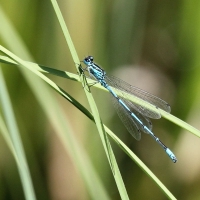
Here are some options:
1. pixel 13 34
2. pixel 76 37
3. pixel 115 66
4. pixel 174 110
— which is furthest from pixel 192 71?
pixel 13 34

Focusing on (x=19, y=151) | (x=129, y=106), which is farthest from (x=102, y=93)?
(x=19, y=151)

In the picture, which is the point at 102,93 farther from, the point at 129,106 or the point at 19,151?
the point at 19,151

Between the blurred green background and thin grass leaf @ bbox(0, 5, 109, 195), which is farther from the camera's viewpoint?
the blurred green background

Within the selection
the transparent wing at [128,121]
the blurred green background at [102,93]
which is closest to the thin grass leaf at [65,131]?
the transparent wing at [128,121]

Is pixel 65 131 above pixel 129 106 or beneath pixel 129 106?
beneath

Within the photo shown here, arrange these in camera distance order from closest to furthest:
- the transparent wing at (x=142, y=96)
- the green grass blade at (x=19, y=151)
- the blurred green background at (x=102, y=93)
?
the green grass blade at (x=19, y=151)
the transparent wing at (x=142, y=96)
the blurred green background at (x=102, y=93)

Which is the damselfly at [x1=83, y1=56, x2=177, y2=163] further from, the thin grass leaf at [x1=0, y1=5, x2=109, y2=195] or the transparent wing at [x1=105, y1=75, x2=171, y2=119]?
the thin grass leaf at [x1=0, y1=5, x2=109, y2=195]

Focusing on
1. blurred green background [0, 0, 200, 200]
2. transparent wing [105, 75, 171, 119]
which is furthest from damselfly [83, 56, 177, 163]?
blurred green background [0, 0, 200, 200]

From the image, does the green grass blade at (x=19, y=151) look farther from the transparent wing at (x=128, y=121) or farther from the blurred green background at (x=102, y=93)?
the blurred green background at (x=102, y=93)
